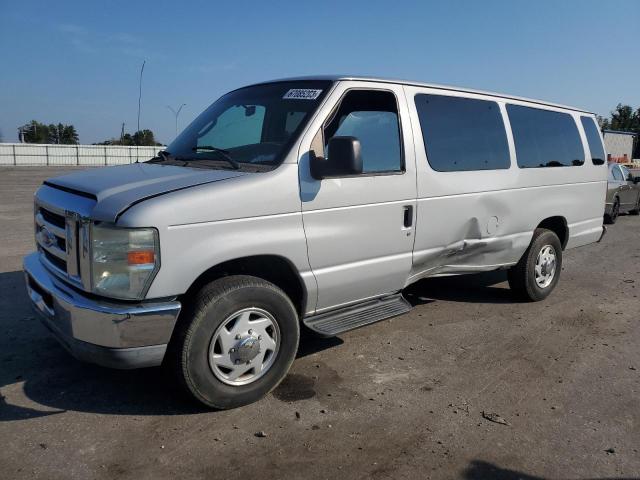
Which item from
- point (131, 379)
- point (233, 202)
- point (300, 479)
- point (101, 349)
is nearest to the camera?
point (300, 479)

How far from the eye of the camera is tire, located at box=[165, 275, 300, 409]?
325cm

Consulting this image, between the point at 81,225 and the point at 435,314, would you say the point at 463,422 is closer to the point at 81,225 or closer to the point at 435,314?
the point at 435,314

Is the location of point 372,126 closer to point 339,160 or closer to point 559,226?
point 339,160

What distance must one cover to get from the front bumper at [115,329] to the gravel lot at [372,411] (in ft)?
1.61

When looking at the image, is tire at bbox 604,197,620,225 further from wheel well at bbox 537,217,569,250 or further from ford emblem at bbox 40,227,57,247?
ford emblem at bbox 40,227,57,247

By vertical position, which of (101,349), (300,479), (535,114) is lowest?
(300,479)

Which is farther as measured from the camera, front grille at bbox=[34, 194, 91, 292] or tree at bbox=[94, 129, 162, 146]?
tree at bbox=[94, 129, 162, 146]

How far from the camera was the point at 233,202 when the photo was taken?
131 inches

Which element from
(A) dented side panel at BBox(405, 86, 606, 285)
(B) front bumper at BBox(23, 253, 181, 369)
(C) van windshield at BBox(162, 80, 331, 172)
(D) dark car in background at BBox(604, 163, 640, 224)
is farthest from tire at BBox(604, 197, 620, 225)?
(B) front bumper at BBox(23, 253, 181, 369)

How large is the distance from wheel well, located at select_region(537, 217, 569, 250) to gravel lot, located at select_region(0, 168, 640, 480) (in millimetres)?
1228

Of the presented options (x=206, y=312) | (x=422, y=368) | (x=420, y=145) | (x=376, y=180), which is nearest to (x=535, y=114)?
(x=420, y=145)

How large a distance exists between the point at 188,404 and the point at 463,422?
5.87 feet

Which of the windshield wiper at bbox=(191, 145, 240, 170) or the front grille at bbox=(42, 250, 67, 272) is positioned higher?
the windshield wiper at bbox=(191, 145, 240, 170)

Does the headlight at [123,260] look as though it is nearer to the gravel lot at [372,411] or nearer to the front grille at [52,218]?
the front grille at [52,218]
